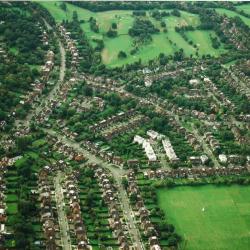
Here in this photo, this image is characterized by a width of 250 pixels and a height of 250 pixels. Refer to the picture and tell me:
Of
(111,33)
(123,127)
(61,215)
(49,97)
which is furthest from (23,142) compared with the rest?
(111,33)

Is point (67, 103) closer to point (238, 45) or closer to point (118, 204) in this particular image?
point (118, 204)

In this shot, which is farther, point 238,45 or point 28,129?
point 238,45

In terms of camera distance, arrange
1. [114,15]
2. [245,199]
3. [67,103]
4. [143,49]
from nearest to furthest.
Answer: [245,199], [67,103], [143,49], [114,15]

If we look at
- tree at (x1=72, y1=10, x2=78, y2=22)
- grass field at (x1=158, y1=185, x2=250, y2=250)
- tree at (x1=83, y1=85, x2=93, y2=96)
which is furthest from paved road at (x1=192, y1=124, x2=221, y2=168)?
tree at (x1=72, y1=10, x2=78, y2=22)

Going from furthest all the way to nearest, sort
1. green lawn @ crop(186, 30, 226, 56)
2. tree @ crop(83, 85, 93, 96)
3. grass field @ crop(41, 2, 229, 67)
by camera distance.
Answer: green lawn @ crop(186, 30, 226, 56)
grass field @ crop(41, 2, 229, 67)
tree @ crop(83, 85, 93, 96)

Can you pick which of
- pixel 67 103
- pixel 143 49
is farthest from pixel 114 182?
pixel 143 49

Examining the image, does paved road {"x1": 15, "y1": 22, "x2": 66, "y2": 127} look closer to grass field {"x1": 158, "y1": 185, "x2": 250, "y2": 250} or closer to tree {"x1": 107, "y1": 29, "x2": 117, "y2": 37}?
tree {"x1": 107, "y1": 29, "x2": 117, "y2": 37}
